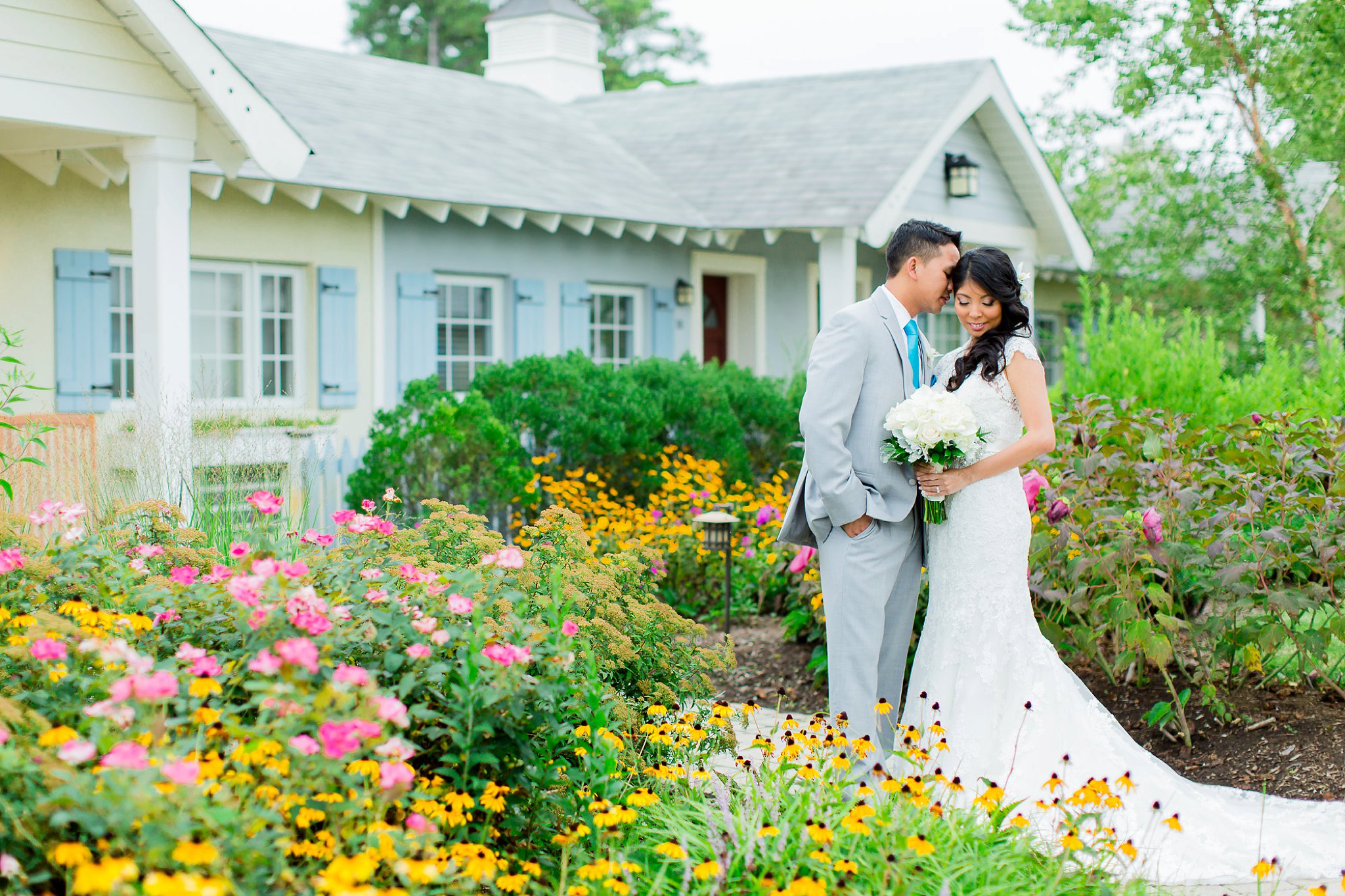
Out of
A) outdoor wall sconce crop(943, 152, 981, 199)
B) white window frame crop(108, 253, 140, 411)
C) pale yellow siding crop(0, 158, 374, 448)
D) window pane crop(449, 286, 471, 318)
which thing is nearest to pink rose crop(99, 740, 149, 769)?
pale yellow siding crop(0, 158, 374, 448)

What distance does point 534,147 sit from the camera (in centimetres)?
1218

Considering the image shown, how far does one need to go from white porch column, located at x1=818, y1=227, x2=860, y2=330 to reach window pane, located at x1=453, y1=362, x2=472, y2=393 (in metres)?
3.16

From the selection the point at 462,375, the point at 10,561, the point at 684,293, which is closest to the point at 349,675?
the point at 10,561

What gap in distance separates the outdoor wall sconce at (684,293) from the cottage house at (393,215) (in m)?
0.08

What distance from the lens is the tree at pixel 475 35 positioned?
32.8 metres

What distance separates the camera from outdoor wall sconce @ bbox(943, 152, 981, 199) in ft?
41.5

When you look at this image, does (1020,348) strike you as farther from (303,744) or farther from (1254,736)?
(303,744)

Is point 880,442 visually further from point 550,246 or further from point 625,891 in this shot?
point 550,246

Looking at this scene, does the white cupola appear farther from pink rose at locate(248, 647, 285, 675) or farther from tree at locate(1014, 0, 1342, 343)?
pink rose at locate(248, 647, 285, 675)

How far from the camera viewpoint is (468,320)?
10680mm

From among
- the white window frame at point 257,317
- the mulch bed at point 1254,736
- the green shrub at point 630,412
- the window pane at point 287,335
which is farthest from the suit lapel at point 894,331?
the window pane at point 287,335

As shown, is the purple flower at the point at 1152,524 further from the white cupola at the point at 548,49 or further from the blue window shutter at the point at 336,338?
the white cupola at the point at 548,49

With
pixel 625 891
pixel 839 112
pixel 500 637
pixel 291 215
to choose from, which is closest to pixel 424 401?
A: pixel 291 215

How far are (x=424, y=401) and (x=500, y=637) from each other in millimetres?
5307
